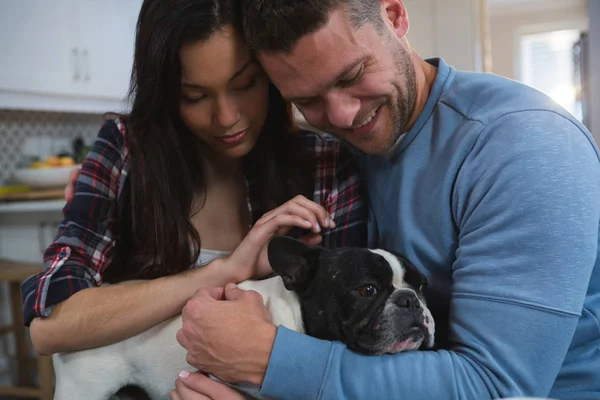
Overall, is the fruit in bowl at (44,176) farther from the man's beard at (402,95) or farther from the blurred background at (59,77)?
the man's beard at (402,95)

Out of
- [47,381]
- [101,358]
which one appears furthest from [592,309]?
[47,381]

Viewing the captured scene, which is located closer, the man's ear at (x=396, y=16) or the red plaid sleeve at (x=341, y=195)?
the man's ear at (x=396, y=16)

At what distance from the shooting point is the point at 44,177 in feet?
10.6

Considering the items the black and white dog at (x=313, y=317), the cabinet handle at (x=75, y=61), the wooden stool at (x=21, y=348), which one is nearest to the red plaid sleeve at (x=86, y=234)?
the black and white dog at (x=313, y=317)

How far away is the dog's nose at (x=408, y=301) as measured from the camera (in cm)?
113

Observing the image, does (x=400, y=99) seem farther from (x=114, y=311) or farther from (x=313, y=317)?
(x=114, y=311)

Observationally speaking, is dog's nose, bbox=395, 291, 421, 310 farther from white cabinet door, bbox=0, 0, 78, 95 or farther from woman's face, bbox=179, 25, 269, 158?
white cabinet door, bbox=0, 0, 78, 95

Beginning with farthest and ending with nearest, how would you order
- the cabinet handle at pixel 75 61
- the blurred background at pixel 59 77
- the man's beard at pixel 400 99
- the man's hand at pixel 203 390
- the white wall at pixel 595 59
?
the white wall at pixel 595 59
the cabinet handle at pixel 75 61
the blurred background at pixel 59 77
the man's beard at pixel 400 99
the man's hand at pixel 203 390

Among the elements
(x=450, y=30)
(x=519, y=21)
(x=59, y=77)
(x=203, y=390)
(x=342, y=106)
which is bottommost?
(x=203, y=390)

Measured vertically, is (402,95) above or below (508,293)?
above

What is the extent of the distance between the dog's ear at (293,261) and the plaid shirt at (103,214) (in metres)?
0.22

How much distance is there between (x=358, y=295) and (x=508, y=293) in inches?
13.0

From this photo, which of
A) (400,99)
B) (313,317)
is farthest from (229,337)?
(400,99)

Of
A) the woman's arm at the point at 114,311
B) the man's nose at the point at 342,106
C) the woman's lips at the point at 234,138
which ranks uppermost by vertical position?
the man's nose at the point at 342,106
